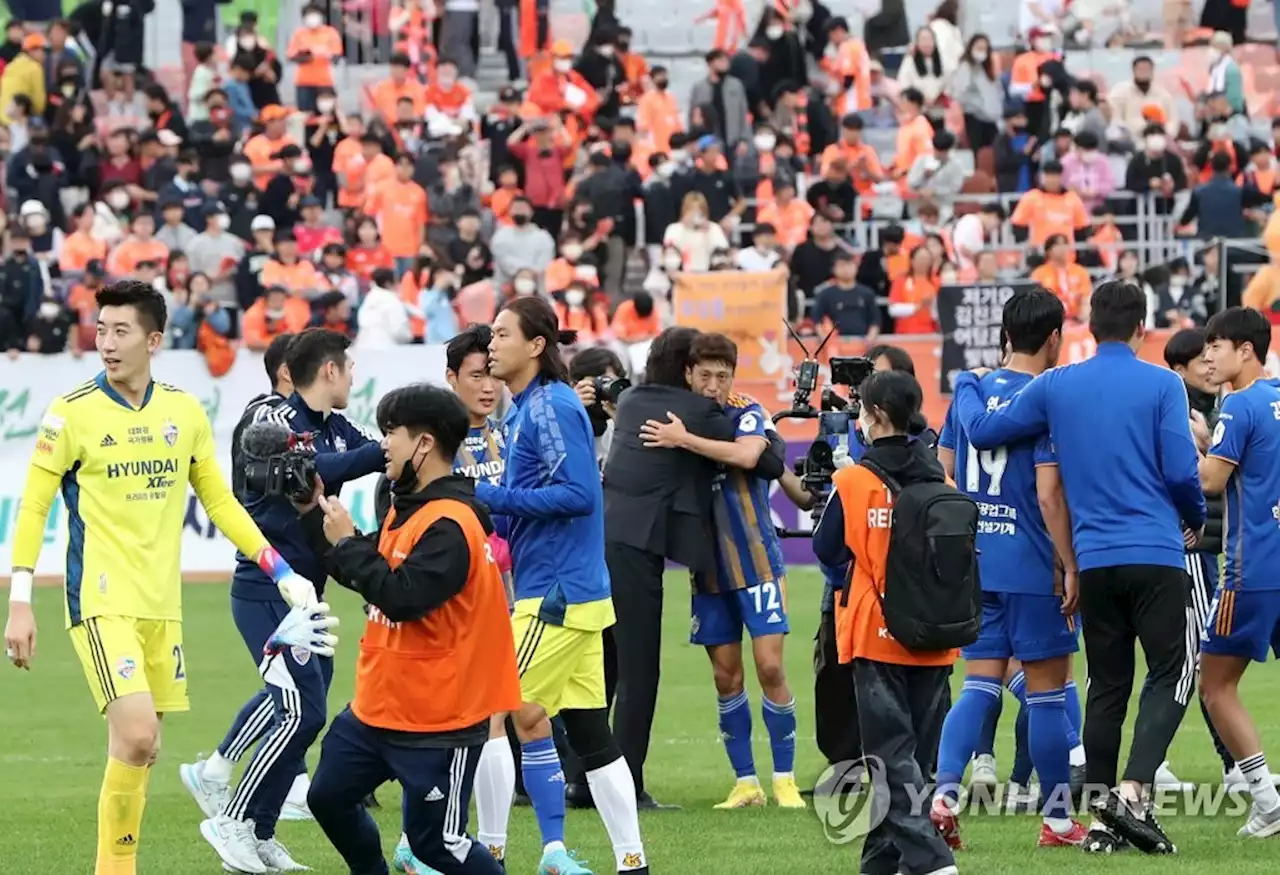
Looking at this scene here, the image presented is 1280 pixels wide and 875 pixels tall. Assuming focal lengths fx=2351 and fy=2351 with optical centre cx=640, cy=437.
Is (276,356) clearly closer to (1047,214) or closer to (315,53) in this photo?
(1047,214)

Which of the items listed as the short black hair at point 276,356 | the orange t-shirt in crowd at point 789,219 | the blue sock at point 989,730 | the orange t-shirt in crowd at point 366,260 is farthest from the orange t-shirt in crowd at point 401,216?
the blue sock at point 989,730

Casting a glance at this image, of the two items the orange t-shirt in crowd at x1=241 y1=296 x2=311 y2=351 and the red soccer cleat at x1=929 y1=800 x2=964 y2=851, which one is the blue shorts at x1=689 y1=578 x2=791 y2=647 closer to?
the red soccer cleat at x1=929 y1=800 x2=964 y2=851

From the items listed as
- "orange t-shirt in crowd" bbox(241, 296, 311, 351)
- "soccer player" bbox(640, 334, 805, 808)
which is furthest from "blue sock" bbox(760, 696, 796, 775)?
"orange t-shirt in crowd" bbox(241, 296, 311, 351)

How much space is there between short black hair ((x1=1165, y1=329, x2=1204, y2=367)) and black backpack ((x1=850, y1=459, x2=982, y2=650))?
318 cm

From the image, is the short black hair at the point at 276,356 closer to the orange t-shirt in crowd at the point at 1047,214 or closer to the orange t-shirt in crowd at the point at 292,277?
the orange t-shirt in crowd at the point at 292,277

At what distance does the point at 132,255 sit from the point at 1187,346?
16.1 metres

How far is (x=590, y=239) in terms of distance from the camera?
2589cm

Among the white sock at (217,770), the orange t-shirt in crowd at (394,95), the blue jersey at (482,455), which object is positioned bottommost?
the white sock at (217,770)

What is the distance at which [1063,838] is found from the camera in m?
9.26

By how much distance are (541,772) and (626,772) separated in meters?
0.41

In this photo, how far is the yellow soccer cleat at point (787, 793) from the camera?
10.7 metres

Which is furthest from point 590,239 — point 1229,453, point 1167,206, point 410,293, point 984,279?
point 1229,453

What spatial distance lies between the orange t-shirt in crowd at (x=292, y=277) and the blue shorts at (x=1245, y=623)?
1571 cm

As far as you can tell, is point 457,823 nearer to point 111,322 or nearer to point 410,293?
point 111,322
